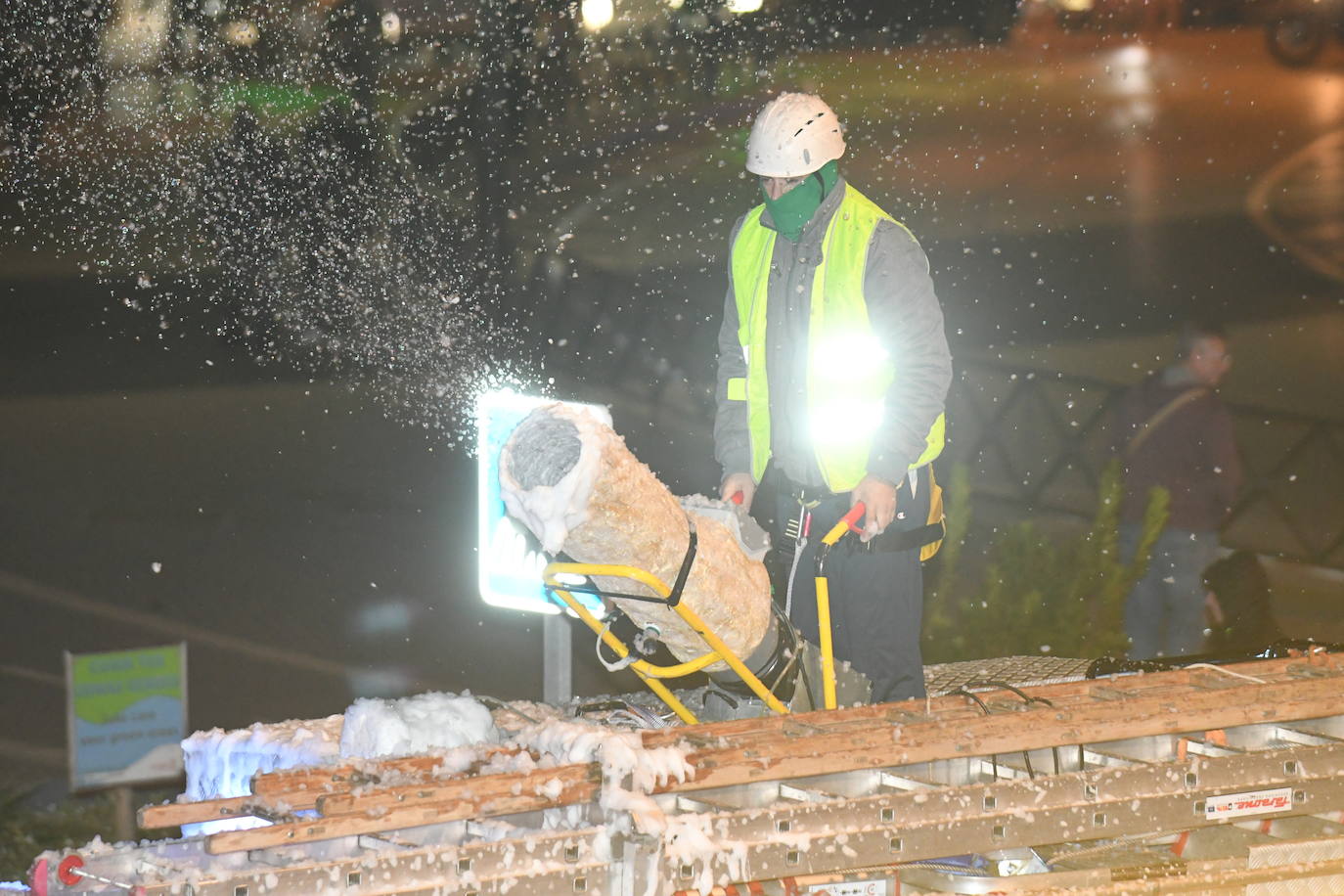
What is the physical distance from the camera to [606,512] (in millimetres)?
3365

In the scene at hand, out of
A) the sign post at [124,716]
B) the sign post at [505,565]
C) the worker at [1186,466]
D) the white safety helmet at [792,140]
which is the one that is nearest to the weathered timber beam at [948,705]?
the white safety helmet at [792,140]

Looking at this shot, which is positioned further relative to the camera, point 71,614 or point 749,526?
point 71,614

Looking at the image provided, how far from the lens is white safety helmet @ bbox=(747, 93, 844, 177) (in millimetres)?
4160

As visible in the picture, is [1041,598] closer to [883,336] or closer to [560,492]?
[883,336]

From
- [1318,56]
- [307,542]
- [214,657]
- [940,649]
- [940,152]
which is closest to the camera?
[940,649]

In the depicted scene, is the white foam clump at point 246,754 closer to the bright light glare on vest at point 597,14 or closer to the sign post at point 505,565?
the sign post at point 505,565

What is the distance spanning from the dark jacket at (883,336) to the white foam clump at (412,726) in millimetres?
1285

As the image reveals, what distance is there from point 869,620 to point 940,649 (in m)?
4.28

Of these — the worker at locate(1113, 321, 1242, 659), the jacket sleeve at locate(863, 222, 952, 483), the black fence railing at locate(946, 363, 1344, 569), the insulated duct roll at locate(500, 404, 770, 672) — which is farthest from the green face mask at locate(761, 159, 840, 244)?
the black fence railing at locate(946, 363, 1344, 569)

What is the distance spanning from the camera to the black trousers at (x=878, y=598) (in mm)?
4422

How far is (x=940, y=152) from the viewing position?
17641 millimetres

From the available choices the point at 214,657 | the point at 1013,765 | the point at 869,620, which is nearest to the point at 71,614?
the point at 214,657

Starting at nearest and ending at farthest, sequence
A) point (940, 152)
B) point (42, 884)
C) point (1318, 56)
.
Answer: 1. point (42, 884)
2. point (940, 152)
3. point (1318, 56)

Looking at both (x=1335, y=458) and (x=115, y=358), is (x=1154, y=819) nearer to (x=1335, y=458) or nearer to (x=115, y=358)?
(x=1335, y=458)
